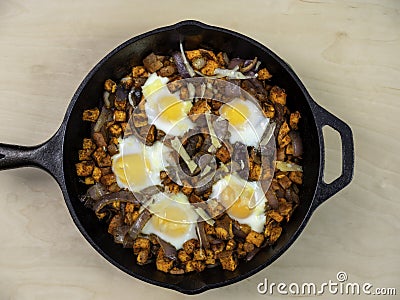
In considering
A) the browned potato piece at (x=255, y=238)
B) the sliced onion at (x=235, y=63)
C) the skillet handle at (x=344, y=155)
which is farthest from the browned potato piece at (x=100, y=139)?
the skillet handle at (x=344, y=155)

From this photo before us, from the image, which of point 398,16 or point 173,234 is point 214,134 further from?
point 398,16

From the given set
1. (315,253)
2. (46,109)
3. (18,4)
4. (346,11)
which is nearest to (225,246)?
(315,253)

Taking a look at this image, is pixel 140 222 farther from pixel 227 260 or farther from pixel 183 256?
pixel 227 260

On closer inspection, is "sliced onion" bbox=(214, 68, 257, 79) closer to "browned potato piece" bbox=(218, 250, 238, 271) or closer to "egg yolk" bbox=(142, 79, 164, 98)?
"egg yolk" bbox=(142, 79, 164, 98)

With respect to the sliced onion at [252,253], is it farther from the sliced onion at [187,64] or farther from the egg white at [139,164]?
the sliced onion at [187,64]

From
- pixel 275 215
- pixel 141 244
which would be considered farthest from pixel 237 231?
pixel 141 244

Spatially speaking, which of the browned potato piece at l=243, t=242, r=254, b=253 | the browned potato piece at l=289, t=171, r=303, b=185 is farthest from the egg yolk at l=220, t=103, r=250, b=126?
the browned potato piece at l=243, t=242, r=254, b=253
